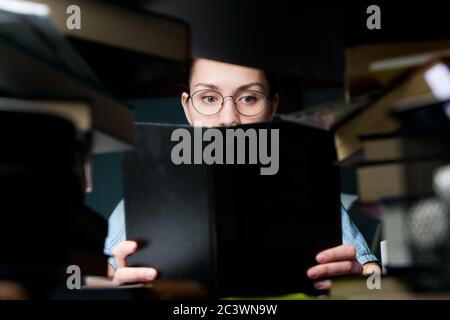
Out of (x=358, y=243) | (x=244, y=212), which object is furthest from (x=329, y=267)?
(x=358, y=243)

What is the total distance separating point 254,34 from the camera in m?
0.89

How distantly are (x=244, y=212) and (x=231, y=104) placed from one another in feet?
0.84

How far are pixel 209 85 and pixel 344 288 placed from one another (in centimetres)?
43

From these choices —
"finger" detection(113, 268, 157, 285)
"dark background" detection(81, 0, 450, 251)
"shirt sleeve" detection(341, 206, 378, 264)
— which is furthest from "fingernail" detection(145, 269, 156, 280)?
"shirt sleeve" detection(341, 206, 378, 264)

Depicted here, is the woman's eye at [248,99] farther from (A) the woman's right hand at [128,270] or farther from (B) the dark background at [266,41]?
(A) the woman's right hand at [128,270]

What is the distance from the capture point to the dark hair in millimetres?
935

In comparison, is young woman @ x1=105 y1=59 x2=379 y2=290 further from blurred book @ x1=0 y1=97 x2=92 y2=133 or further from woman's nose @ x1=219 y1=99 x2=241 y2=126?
blurred book @ x1=0 y1=97 x2=92 y2=133

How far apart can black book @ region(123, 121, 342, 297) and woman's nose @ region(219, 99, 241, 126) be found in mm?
158

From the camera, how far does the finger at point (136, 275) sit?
840 millimetres

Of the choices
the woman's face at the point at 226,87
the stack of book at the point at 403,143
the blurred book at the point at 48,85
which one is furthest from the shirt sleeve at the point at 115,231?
the stack of book at the point at 403,143

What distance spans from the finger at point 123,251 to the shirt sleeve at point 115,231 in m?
0.01

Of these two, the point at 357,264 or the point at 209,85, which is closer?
the point at 357,264

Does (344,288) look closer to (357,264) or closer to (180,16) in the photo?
(357,264)
